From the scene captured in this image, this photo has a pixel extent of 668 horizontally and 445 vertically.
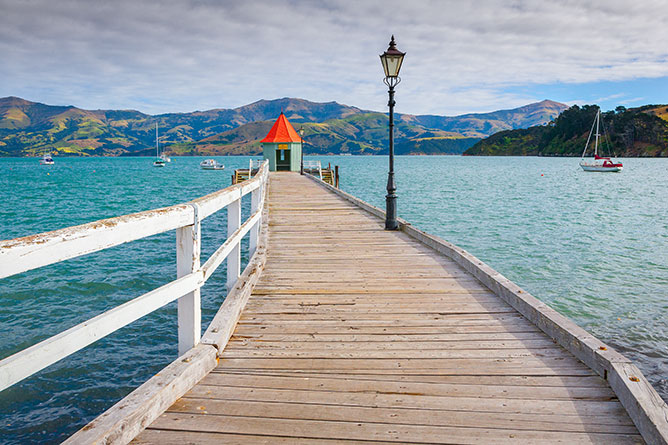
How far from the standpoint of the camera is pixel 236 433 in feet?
8.34

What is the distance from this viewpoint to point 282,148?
42812mm

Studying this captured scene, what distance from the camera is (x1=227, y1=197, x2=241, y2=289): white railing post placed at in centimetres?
614

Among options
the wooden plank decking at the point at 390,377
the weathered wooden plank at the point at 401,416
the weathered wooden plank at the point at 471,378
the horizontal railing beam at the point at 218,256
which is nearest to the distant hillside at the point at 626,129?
the wooden plank decking at the point at 390,377

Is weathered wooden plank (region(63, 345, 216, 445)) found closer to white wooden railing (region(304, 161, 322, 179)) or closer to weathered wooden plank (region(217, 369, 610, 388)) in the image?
weathered wooden plank (region(217, 369, 610, 388))

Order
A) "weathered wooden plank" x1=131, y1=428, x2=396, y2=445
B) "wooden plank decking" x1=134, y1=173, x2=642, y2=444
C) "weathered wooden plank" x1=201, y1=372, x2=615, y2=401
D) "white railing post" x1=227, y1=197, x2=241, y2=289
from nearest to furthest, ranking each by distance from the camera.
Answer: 1. "weathered wooden plank" x1=131, y1=428, x2=396, y2=445
2. "wooden plank decking" x1=134, y1=173, x2=642, y2=444
3. "weathered wooden plank" x1=201, y1=372, x2=615, y2=401
4. "white railing post" x1=227, y1=197, x2=241, y2=289

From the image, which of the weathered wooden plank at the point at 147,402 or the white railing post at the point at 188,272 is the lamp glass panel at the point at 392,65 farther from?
the weathered wooden plank at the point at 147,402

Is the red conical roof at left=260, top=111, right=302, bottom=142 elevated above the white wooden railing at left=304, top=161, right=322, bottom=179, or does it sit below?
above

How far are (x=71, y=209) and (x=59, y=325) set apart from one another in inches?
1237

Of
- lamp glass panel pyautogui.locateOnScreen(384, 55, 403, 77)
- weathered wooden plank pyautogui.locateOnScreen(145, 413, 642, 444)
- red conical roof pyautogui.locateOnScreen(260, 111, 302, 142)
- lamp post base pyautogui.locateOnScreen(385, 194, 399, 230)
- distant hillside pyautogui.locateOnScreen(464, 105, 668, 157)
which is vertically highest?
distant hillside pyautogui.locateOnScreen(464, 105, 668, 157)

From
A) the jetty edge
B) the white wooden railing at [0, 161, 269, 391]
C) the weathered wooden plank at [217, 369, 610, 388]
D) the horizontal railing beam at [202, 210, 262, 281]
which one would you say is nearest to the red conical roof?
the horizontal railing beam at [202, 210, 262, 281]

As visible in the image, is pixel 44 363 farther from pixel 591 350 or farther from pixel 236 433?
pixel 591 350

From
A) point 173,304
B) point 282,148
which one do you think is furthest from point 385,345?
point 282,148

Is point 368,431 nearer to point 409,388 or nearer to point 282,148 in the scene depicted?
point 409,388

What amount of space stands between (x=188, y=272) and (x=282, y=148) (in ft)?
133
